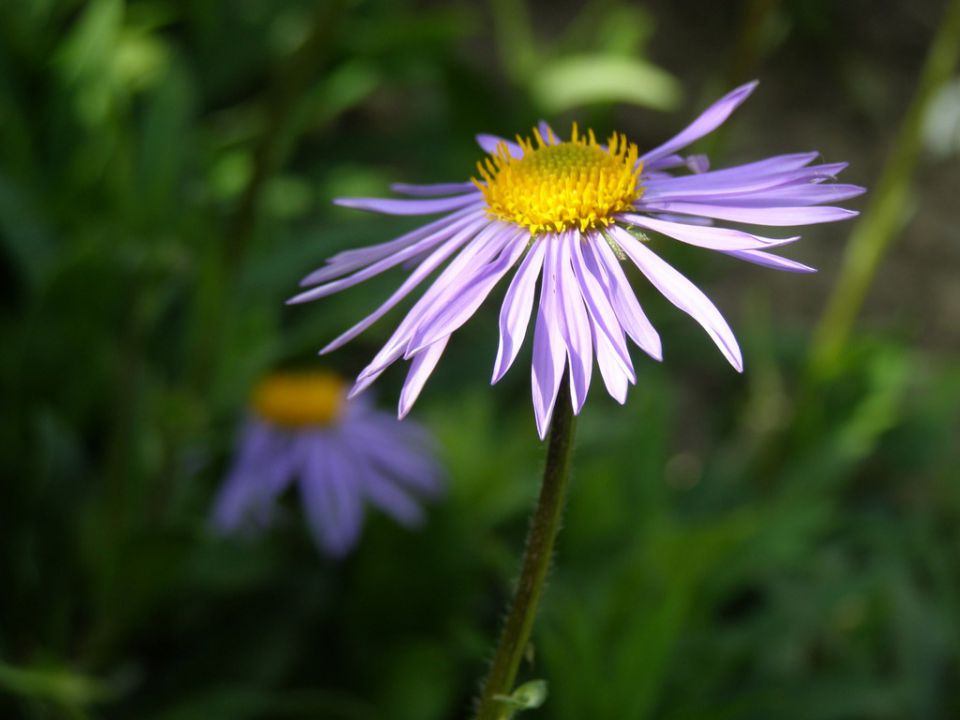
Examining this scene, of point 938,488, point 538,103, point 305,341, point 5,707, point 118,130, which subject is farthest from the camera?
point 538,103

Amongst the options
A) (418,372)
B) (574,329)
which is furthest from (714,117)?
(418,372)

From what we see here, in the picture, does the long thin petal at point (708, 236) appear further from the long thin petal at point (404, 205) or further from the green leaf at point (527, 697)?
the green leaf at point (527, 697)

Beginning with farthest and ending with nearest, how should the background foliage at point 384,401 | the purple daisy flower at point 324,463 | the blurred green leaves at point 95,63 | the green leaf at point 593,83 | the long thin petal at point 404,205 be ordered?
the green leaf at point 593,83 < the blurred green leaves at point 95,63 < the purple daisy flower at point 324,463 < the background foliage at point 384,401 < the long thin petal at point 404,205

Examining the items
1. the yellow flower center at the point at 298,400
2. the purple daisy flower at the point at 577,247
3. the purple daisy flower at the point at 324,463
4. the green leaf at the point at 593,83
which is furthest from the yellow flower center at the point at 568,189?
the green leaf at the point at 593,83

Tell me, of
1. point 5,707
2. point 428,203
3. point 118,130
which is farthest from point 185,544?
point 118,130

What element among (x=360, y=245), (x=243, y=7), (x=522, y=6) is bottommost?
(x=360, y=245)

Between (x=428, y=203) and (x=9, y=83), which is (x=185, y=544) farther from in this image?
(x=9, y=83)
